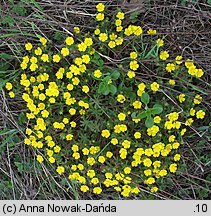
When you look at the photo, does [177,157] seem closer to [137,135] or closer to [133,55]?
[137,135]

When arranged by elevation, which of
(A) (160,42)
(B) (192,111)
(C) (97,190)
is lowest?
(C) (97,190)

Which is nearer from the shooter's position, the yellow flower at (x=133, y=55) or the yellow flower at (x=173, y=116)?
the yellow flower at (x=173, y=116)

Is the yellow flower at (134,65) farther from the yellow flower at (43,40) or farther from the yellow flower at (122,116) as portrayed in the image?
the yellow flower at (43,40)

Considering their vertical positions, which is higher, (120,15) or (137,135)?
(120,15)

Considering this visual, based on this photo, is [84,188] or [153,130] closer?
[153,130]

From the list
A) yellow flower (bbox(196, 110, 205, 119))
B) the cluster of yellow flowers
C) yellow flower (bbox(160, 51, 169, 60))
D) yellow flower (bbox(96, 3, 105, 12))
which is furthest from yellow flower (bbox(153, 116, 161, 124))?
yellow flower (bbox(96, 3, 105, 12))

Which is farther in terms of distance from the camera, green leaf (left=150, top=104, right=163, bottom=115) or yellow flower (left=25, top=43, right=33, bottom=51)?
yellow flower (left=25, top=43, right=33, bottom=51)

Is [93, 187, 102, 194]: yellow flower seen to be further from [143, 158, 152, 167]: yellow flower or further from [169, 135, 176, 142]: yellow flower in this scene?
[169, 135, 176, 142]: yellow flower

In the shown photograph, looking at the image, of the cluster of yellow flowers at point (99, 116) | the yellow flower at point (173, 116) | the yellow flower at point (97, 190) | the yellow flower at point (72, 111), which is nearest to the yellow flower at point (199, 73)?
the cluster of yellow flowers at point (99, 116)

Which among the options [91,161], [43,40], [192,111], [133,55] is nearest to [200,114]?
[192,111]
